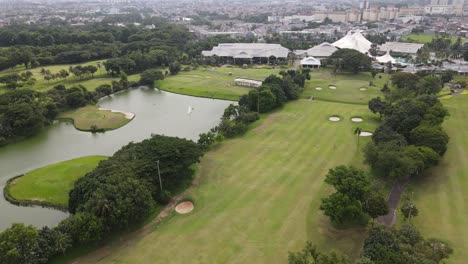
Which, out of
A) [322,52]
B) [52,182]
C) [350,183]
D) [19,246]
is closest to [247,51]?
[322,52]

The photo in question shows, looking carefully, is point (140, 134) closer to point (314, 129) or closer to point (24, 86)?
point (314, 129)

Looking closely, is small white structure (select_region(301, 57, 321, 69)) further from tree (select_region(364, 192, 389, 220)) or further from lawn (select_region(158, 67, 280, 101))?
tree (select_region(364, 192, 389, 220))

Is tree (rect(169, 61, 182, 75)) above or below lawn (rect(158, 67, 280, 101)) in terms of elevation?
above

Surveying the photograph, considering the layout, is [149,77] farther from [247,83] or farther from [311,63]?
[311,63]

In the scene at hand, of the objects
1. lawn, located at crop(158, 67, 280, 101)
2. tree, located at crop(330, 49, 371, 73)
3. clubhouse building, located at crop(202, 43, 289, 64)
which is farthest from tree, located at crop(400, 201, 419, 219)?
clubhouse building, located at crop(202, 43, 289, 64)

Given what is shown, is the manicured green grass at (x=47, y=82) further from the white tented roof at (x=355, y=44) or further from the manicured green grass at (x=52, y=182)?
the white tented roof at (x=355, y=44)

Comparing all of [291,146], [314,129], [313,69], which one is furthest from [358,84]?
[291,146]
